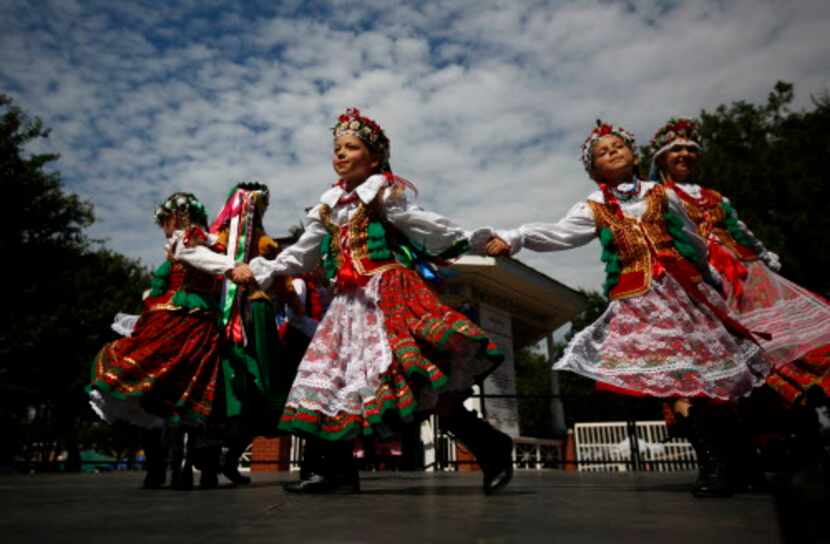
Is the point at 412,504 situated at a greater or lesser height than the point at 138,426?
lesser

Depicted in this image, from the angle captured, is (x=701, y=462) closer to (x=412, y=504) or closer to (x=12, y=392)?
(x=412, y=504)

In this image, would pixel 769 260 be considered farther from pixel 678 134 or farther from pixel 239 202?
pixel 239 202

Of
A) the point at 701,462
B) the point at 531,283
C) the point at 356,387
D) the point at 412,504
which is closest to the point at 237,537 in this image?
the point at 412,504

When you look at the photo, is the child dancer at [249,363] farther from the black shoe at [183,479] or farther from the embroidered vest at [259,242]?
the black shoe at [183,479]

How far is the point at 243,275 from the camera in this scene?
340cm

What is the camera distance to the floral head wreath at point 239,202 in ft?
13.7

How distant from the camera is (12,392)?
10.5 metres

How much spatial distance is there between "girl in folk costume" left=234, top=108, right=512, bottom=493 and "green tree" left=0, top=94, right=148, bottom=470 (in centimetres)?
843

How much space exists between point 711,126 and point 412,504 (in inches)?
786

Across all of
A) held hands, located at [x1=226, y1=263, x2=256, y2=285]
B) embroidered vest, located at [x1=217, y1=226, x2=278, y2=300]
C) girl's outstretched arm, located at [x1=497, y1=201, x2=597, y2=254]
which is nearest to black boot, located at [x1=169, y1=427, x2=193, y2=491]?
held hands, located at [x1=226, y1=263, x2=256, y2=285]

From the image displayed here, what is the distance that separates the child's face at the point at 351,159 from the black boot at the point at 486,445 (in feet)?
4.53

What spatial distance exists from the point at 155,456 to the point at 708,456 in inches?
114

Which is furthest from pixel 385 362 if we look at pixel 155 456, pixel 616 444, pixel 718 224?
pixel 616 444

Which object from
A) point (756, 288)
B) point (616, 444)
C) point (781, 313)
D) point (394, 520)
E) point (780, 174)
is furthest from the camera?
point (780, 174)
